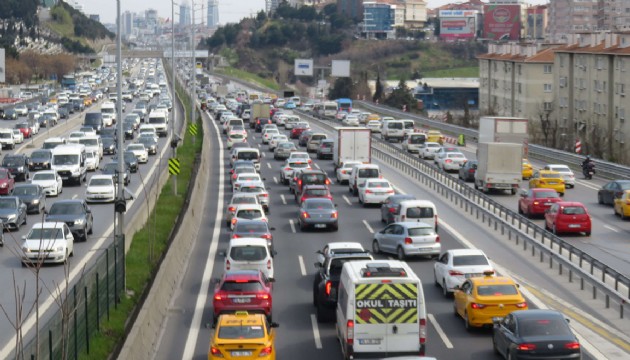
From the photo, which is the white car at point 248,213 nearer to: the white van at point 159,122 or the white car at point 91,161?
the white car at point 91,161

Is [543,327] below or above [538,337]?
above

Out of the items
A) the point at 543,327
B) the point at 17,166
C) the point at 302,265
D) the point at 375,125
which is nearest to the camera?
the point at 543,327

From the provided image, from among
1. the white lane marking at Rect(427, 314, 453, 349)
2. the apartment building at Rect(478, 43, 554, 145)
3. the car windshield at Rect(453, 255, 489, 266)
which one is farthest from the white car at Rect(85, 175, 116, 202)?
the apartment building at Rect(478, 43, 554, 145)

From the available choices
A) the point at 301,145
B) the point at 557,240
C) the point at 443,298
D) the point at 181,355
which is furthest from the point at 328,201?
the point at 301,145

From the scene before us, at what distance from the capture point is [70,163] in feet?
189

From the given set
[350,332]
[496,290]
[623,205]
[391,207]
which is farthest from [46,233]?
[623,205]

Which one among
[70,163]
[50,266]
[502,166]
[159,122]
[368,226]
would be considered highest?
[159,122]

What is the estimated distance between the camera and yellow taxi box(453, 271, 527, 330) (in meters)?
24.3

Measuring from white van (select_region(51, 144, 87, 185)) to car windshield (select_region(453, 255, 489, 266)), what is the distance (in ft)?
105

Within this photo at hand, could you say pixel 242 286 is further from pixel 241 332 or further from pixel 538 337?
pixel 538 337

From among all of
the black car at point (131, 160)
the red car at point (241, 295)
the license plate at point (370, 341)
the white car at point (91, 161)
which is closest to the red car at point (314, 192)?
the black car at point (131, 160)

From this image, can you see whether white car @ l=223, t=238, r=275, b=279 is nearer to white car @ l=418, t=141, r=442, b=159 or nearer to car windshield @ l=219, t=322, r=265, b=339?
car windshield @ l=219, t=322, r=265, b=339

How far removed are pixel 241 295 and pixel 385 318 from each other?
16.0 ft

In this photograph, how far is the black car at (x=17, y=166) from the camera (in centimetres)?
5776
